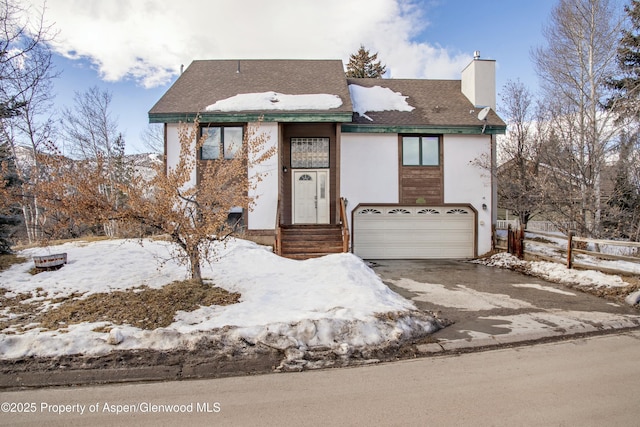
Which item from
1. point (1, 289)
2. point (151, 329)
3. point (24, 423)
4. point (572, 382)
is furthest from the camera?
point (1, 289)

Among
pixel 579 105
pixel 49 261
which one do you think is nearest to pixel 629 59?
pixel 579 105

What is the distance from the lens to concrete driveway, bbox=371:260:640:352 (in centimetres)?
500

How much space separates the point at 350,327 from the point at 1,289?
6061 mm

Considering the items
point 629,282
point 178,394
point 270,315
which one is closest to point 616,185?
point 629,282

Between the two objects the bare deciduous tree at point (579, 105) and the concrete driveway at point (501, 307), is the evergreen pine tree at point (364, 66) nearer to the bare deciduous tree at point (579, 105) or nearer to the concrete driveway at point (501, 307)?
the bare deciduous tree at point (579, 105)

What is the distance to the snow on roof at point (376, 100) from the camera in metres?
13.9

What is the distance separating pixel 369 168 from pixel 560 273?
6816mm

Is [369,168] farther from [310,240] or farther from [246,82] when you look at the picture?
[246,82]

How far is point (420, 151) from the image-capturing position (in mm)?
13164

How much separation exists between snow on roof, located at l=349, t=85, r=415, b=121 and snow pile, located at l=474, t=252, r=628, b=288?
22.8ft

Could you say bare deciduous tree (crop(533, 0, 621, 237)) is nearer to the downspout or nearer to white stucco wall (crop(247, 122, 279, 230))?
the downspout

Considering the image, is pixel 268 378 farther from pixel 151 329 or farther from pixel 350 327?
pixel 151 329

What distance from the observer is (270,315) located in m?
4.99

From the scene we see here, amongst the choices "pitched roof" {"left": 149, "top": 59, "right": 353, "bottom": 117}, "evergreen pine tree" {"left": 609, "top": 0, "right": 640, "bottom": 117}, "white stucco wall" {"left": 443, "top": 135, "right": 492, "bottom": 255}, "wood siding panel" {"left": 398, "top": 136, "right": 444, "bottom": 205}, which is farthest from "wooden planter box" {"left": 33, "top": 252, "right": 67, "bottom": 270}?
"evergreen pine tree" {"left": 609, "top": 0, "right": 640, "bottom": 117}
